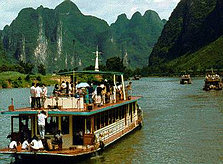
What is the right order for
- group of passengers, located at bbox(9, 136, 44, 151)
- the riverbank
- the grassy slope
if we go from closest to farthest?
1. group of passengers, located at bbox(9, 136, 44, 151)
2. the riverbank
3. the grassy slope

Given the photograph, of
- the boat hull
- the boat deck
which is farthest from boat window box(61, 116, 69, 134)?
the boat hull

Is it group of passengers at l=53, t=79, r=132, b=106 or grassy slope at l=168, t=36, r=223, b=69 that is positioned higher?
grassy slope at l=168, t=36, r=223, b=69

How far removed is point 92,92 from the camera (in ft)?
59.7

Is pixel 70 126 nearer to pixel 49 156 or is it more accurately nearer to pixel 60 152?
pixel 60 152

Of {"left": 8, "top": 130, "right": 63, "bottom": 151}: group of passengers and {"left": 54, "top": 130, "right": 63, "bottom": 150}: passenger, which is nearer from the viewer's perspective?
{"left": 8, "top": 130, "right": 63, "bottom": 151}: group of passengers

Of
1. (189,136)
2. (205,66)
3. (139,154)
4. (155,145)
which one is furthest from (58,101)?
(205,66)

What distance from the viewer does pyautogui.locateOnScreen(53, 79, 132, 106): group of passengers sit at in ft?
57.9

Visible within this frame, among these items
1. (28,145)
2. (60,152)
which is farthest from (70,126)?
(28,145)

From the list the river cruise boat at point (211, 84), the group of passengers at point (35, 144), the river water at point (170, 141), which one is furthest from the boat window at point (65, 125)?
the river cruise boat at point (211, 84)

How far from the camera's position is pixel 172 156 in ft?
62.8

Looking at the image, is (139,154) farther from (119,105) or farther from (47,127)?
(47,127)

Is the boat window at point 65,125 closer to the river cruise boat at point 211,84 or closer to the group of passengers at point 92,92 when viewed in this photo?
the group of passengers at point 92,92

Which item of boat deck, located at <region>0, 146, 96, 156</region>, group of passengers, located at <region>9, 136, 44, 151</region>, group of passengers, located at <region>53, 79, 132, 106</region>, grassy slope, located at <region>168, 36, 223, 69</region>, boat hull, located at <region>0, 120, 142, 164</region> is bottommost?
boat hull, located at <region>0, 120, 142, 164</region>

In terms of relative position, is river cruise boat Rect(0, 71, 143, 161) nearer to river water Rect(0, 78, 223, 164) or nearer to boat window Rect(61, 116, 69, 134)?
boat window Rect(61, 116, 69, 134)
